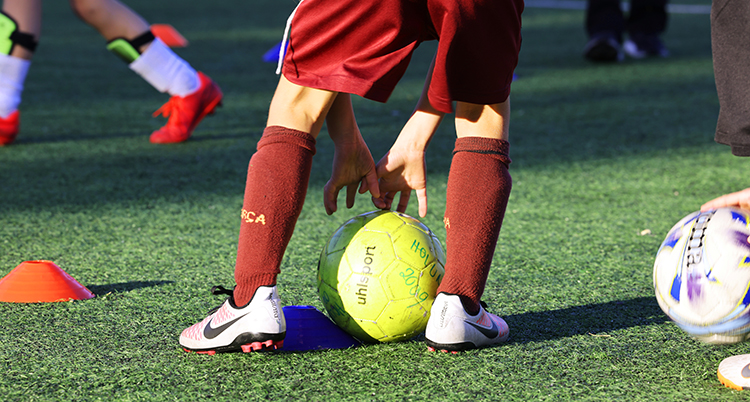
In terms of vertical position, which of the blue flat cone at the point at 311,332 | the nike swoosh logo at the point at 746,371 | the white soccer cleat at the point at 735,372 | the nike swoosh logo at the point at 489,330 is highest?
the nike swoosh logo at the point at 746,371

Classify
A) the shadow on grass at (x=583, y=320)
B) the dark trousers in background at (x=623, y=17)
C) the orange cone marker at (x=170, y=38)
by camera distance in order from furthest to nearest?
1. the orange cone marker at (x=170, y=38)
2. the dark trousers in background at (x=623, y=17)
3. the shadow on grass at (x=583, y=320)

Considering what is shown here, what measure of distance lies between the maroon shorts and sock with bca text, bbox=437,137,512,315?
13cm

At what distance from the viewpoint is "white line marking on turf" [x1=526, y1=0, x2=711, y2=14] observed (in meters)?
Answer: 10.7

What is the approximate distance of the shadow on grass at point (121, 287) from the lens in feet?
6.85

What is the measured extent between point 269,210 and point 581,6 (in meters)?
11.3

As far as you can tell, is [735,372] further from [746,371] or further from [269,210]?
[269,210]

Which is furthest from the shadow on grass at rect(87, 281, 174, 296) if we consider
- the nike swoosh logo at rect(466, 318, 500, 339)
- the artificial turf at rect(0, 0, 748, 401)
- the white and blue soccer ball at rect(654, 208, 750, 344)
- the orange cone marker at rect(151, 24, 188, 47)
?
the orange cone marker at rect(151, 24, 188, 47)

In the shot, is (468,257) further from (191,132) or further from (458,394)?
(191,132)

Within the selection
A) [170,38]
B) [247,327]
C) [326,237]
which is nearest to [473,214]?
[247,327]

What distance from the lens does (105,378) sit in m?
1.57

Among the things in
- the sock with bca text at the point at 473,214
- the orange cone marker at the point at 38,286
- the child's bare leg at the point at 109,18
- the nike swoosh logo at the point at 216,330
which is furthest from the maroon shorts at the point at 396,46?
the child's bare leg at the point at 109,18

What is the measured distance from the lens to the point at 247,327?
1626mm

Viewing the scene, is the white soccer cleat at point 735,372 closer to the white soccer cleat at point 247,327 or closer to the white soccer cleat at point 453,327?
the white soccer cleat at point 453,327

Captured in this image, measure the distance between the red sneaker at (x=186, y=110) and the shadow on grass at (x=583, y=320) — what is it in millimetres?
2462
